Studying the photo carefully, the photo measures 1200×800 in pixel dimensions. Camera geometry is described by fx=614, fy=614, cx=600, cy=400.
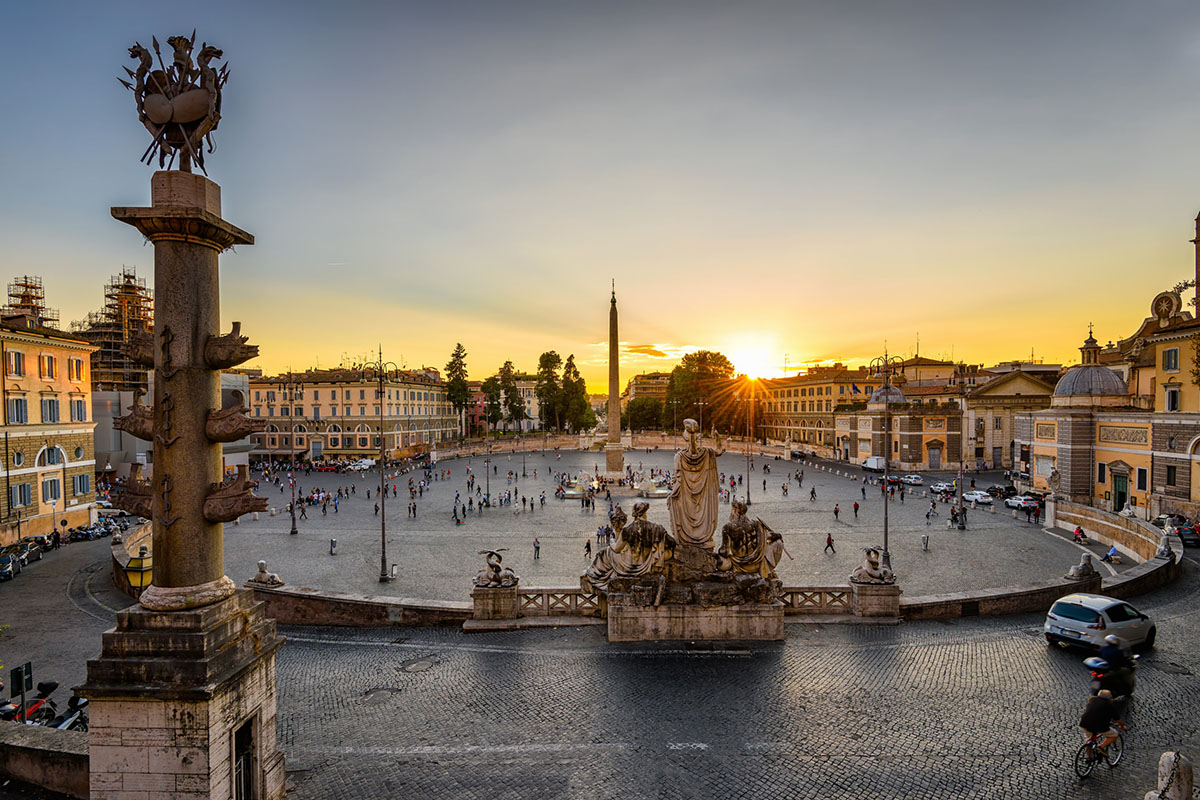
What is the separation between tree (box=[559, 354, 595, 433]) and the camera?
96188 millimetres

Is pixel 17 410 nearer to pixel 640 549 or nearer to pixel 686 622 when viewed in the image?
pixel 640 549

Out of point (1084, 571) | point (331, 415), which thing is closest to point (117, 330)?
point (331, 415)

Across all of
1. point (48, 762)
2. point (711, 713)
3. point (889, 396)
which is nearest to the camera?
point (48, 762)

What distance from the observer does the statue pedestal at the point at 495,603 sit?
470 inches

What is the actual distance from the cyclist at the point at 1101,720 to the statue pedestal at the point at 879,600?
5.15 meters

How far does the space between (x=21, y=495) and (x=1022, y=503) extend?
151 ft

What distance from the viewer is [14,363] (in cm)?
2505

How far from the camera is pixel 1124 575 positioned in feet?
47.5

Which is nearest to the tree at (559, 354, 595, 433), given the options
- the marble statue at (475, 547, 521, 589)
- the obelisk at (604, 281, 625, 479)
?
the obelisk at (604, 281, 625, 479)

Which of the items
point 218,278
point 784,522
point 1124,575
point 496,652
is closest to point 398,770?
point 496,652

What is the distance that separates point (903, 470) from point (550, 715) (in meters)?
54.0

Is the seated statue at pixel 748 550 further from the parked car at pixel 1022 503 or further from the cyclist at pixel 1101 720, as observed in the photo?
the parked car at pixel 1022 503

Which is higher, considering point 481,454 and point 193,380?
point 193,380

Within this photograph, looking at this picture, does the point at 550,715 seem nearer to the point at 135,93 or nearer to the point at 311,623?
the point at 311,623
